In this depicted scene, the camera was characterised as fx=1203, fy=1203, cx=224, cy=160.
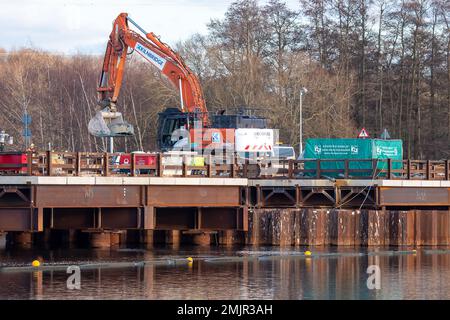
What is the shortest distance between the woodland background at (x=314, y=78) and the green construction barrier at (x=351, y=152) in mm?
30731

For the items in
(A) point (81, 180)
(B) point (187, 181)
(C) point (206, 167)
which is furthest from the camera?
(C) point (206, 167)

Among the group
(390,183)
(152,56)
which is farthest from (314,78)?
(390,183)

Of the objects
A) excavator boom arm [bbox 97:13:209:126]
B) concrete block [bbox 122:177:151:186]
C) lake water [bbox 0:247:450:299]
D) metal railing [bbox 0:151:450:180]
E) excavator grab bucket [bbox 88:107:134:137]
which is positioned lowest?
lake water [bbox 0:247:450:299]

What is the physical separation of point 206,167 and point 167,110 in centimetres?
1479

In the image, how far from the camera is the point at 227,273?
43594 mm

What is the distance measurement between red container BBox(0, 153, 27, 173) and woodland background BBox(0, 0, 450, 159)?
42773 millimetres

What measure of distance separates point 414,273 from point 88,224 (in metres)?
14.5

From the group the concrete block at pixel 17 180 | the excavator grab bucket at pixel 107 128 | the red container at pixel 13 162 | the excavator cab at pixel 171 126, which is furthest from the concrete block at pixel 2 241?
the excavator cab at pixel 171 126

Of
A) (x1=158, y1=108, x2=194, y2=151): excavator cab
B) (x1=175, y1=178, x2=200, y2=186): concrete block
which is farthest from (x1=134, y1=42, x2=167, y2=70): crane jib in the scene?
(x1=175, y1=178, x2=200, y2=186): concrete block

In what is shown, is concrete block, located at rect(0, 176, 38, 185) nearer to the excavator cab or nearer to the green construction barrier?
the green construction barrier

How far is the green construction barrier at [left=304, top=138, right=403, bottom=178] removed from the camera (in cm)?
5834

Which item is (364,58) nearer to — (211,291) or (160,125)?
(160,125)

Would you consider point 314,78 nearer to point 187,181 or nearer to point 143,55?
point 143,55

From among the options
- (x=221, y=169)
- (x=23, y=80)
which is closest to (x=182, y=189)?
(x=221, y=169)
